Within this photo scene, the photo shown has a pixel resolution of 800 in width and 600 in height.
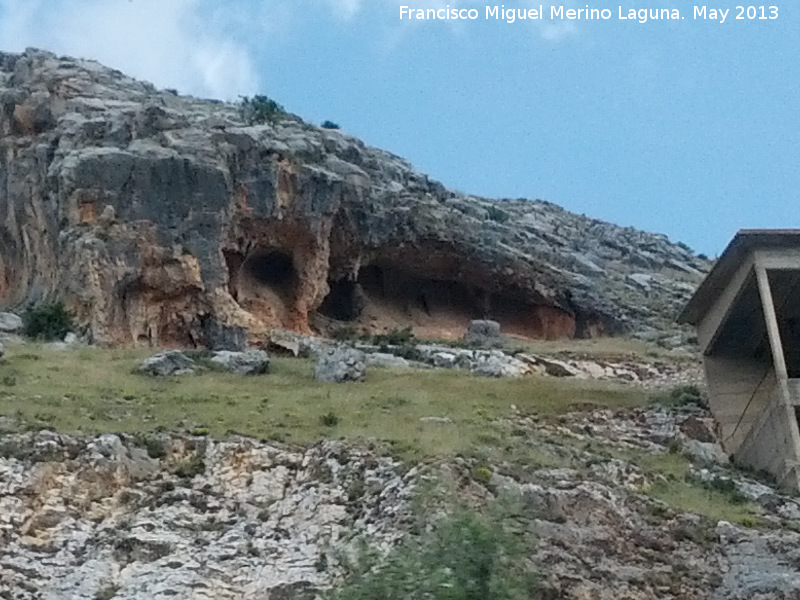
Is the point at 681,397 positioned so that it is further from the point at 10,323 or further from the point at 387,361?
the point at 10,323

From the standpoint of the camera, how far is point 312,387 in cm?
3284

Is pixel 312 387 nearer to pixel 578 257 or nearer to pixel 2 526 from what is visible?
pixel 2 526

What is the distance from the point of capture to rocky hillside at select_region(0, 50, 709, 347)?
148ft

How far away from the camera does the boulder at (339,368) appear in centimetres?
3462

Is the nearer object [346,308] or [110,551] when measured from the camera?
[110,551]

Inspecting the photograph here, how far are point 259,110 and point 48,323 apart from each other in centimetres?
1677

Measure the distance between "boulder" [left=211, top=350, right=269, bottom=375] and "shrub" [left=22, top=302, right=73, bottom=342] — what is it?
8363 millimetres

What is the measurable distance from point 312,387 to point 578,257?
30926 mm

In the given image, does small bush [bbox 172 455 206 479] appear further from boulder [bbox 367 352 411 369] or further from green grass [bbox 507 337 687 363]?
green grass [bbox 507 337 687 363]

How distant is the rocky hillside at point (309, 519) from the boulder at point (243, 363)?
1052 centimetres

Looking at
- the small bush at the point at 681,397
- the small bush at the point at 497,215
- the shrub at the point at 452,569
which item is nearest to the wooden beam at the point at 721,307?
the small bush at the point at 681,397

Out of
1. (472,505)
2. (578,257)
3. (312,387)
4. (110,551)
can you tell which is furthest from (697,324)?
(578,257)

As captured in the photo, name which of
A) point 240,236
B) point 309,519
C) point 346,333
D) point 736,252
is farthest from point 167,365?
Answer: point 346,333

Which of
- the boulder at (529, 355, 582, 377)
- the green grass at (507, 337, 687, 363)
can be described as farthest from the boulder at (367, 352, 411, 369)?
the green grass at (507, 337, 687, 363)
